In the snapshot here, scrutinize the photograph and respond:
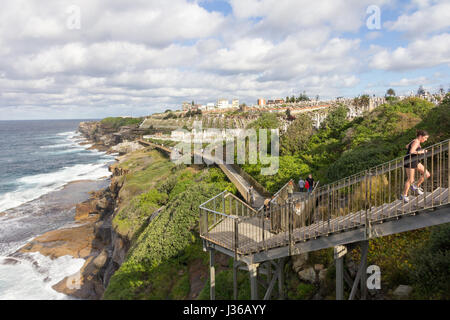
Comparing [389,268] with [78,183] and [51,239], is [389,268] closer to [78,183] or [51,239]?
[51,239]

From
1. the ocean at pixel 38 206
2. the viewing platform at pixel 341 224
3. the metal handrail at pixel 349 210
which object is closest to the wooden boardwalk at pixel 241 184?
the viewing platform at pixel 341 224

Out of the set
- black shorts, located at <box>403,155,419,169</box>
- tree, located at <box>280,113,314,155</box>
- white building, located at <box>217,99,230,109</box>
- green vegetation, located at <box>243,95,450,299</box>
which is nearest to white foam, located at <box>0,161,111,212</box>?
green vegetation, located at <box>243,95,450,299</box>

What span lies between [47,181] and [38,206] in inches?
599

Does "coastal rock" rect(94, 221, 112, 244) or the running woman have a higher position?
the running woman

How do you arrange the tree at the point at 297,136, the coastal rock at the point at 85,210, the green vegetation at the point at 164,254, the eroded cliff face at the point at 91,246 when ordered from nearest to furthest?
the green vegetation at the point at 164,254
the eroded cliff face at the point at 91,246
the tree at the point at 297,136
the coastal rock at the point at 85,210

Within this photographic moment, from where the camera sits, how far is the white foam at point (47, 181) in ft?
125

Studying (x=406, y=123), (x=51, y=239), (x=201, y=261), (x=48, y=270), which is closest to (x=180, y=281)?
(x=201, y=261)

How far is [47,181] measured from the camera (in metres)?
47.8

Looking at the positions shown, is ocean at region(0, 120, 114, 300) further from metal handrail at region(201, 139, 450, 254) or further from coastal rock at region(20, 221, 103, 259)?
metal handrail at region(201, 139, 450, 254)

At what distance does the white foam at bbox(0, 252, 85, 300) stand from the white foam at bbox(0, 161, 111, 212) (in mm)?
17419

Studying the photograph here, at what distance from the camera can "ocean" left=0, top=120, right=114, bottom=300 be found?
1902 centimetres

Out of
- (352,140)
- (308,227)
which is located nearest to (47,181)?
(352,140)

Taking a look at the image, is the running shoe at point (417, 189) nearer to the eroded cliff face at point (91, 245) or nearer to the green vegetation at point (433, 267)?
the green vegetation at point (433, 267)
